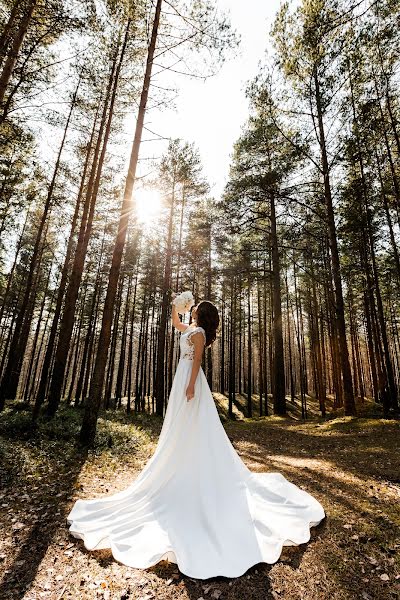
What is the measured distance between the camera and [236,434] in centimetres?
1391

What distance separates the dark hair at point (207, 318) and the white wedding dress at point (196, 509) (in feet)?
0.59

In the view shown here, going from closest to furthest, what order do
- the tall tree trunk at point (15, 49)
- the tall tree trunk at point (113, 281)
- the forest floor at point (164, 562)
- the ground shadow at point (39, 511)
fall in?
the forest floor at point (164, 562) < the ground shadow at point (39, 511) < the tall tree trunk at point (15, 49) < the tall tree trunk at point (113, 281)

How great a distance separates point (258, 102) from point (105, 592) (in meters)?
18.0

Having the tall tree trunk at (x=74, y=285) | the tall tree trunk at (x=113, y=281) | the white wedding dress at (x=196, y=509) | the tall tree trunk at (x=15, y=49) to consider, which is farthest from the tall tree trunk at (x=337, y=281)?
the tall tree trunk at (x=15, y=49)

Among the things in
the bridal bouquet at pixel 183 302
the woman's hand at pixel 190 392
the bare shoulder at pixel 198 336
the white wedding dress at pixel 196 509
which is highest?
the bridal bouquet at pixel 183 302

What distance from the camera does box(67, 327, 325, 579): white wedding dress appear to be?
133 inches

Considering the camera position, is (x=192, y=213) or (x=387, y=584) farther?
(x=192, y=213)

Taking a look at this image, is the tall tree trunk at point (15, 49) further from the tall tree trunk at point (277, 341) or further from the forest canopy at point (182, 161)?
the tall tree trunk at point (277, 341)

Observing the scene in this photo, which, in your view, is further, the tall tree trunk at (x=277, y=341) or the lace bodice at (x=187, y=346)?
the tall tree trunk at (x=277, y=341)

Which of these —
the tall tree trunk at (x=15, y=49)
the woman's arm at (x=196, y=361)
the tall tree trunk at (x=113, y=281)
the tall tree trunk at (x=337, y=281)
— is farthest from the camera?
the tall tree trunk at (x=337, y=281)

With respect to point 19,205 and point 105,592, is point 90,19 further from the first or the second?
point 105,592

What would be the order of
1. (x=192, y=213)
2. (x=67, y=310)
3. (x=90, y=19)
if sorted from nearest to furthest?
(x=90, y=19) → (x=67, y=310) → (x=192, y=213)

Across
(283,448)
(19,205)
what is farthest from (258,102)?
(283,448)

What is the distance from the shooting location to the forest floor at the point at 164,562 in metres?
3.02
